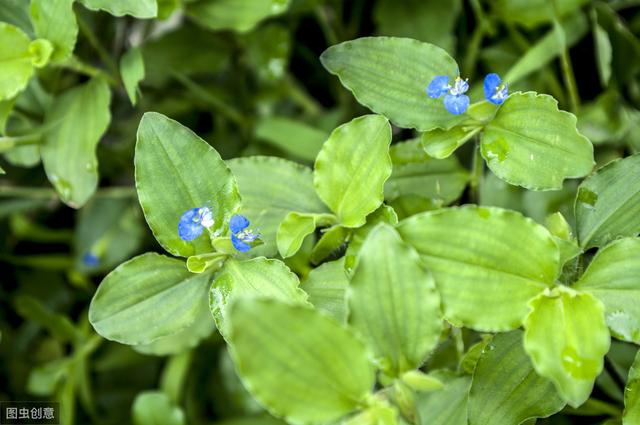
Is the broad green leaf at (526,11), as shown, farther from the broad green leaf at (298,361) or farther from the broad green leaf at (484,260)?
the broad green leaf at (298,361)

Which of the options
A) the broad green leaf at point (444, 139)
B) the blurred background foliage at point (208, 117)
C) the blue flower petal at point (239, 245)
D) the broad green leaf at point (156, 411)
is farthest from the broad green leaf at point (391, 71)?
the broad green leaf at point (156, 411)

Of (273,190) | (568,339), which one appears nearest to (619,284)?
(568,339)

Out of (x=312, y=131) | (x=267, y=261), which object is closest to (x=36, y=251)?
(x=312, y=131)

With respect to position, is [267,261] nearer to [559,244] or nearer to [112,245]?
[559,244]

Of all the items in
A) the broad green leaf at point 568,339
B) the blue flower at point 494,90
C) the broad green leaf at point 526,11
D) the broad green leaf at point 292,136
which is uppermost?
the blue flower at point 494,90

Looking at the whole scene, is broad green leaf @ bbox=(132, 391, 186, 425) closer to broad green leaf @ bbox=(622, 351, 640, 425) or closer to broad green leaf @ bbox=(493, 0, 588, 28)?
broad green leaf @ bbox=(622, 351, 640, 425)
